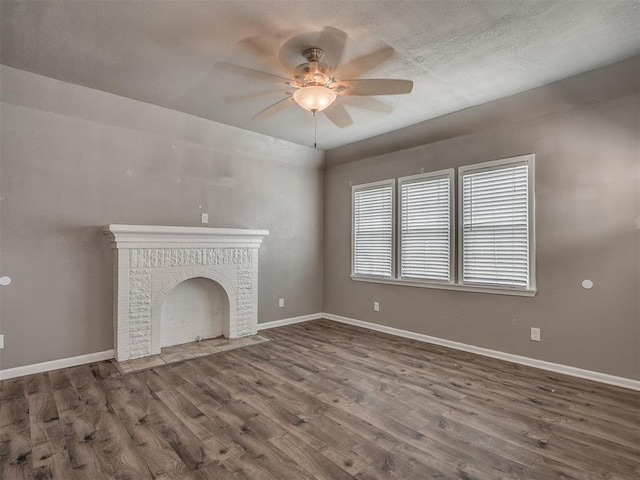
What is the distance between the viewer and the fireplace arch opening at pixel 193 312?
441 centimetres

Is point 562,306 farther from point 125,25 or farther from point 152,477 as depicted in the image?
point 125,25

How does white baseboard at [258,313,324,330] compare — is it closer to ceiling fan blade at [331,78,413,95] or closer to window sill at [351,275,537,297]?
window sill at [351,275,537,297]

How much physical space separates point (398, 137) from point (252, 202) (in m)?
2.29

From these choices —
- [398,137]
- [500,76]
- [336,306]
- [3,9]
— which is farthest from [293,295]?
[3,9]

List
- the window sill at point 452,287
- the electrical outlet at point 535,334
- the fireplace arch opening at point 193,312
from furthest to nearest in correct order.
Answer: the fireplace arch opening at point 193,312
the window sill at point 452,287
the electrical outlet at point 535,334

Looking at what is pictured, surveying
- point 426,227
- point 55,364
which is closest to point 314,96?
point 426,227

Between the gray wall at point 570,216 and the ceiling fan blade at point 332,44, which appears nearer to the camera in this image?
the ceiling fan blade at point 332,44

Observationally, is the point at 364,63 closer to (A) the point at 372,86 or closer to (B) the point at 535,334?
(A) the point at 372,86

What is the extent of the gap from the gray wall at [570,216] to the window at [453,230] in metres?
0.13

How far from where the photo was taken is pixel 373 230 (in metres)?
5.35

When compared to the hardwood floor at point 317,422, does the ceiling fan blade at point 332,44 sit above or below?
above

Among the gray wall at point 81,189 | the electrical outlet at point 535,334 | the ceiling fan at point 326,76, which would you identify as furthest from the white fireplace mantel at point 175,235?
the electrical outlet at point 535,334

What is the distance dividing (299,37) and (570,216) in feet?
10.0

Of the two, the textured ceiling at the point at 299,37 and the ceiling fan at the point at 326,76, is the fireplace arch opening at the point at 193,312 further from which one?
the ceiling fan at the point at 326,76
